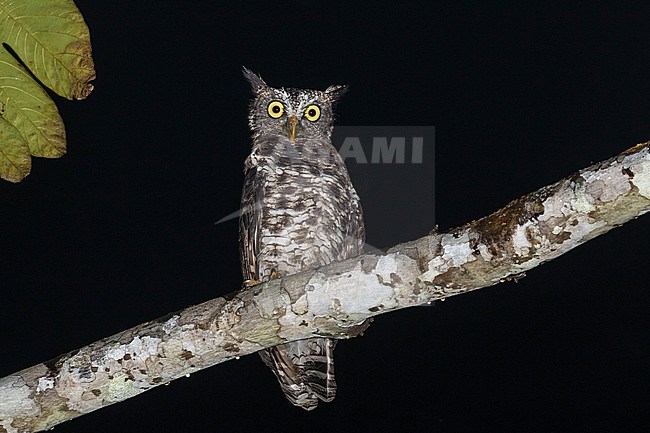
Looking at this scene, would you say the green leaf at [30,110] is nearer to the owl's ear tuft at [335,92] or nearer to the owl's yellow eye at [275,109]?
the owl's yellow eye at [275,109]

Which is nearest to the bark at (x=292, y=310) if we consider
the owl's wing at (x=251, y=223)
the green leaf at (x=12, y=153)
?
the green leaf at (x=12, y=153)

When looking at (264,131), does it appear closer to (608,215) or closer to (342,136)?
(342,136)

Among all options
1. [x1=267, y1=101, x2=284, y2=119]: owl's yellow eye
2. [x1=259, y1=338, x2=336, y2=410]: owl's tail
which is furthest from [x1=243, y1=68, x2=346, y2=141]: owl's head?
[x1=259, y1=338, x2=336, y2=410]: owl's tail

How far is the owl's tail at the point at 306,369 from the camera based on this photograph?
226 centimetres

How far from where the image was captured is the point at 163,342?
5.13 feet

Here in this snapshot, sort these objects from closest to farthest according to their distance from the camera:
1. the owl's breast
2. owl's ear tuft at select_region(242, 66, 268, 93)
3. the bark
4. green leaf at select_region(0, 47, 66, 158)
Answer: the bark
green leaf at select_region(0, 47, 66, 158)
the owl's breast
owl's ear tuft at select_region(242, 66, 268, 93)

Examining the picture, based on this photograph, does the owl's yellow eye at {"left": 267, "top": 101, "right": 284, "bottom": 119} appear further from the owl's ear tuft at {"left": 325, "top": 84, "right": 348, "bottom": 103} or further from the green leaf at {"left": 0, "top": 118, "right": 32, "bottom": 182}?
the green leaf at {"left": 0, "top": 118, "right": 32, "bottom": 182}

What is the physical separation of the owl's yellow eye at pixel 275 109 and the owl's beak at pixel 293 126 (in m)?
0.07

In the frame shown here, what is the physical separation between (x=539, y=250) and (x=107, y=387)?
0.97 meters

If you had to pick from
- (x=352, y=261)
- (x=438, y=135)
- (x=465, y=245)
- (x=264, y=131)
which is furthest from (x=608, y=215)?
(x=438, y=135)

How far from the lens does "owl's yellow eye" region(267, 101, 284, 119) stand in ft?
8.27

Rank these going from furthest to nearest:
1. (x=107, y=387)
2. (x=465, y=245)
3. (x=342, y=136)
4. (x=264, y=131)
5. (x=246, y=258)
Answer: (x=342, y=136) < (x=264, y=131) < (x=246, y=258) < (x=107, y=387) < (x=465, y=245)

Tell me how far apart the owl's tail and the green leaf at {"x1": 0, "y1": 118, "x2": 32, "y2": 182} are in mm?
1044

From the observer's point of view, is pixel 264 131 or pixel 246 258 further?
pixel 264 131
